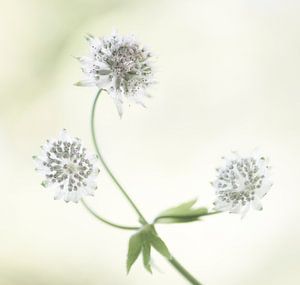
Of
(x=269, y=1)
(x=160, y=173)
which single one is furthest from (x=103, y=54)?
(x=269, y=1)

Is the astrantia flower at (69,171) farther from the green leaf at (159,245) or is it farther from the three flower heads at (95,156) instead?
the green leaf at (159,245)

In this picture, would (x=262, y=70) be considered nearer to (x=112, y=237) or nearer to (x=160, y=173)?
(x=160, y=173)

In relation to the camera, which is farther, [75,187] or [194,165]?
[194,165]

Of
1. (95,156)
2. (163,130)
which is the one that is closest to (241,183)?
(95,156)

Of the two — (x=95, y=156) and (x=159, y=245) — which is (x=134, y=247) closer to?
(x=159, y=245)

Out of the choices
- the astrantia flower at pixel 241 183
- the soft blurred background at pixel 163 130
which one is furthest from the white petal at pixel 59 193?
the soft blurred background at pixel 163 130
